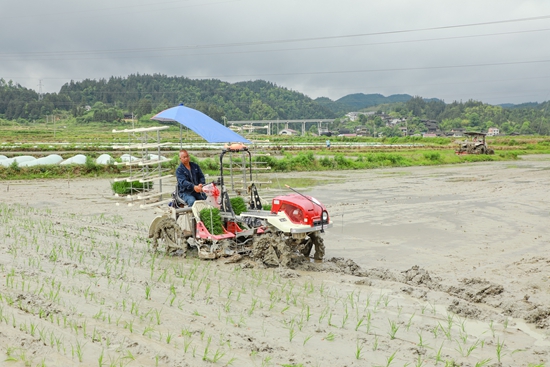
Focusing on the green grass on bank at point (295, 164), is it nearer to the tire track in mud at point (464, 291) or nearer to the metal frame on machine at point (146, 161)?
the metal frame on machine at point (146, 161)

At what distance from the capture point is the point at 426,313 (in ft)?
21.4

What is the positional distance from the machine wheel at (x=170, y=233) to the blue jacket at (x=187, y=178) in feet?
2.26

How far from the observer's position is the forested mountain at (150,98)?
330ft

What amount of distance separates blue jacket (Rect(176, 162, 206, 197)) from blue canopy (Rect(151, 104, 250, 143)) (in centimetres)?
94

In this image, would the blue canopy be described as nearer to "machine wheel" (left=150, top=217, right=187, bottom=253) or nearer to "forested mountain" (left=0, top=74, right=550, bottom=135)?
"machine wheel" (left=150, top=217, right=187, bottom=253)

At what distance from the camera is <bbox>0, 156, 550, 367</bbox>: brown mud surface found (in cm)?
520

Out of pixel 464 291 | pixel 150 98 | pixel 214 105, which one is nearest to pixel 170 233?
pixel 464 291

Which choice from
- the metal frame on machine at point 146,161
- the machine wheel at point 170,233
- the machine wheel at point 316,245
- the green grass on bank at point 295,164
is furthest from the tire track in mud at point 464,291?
the green grass on bank at point 295,164

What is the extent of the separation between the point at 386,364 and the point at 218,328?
1995mm

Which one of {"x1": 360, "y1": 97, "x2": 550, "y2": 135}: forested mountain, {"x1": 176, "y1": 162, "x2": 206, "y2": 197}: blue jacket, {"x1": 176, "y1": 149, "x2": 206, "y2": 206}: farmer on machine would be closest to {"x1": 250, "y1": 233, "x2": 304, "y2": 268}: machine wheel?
{"x1": 176, "y1": 149, "x2": 206, "y2": 206}: farmer on machine

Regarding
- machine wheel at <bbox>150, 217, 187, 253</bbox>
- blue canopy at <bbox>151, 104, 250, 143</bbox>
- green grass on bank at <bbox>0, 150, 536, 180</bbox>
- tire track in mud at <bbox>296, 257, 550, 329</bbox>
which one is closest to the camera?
tire track in mud at <bbox>296, 257, 550, 329</bbox>

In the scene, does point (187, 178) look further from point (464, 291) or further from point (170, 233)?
point (464, 291)

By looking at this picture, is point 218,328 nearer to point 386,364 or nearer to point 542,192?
point 386,364

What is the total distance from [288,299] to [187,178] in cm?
398
